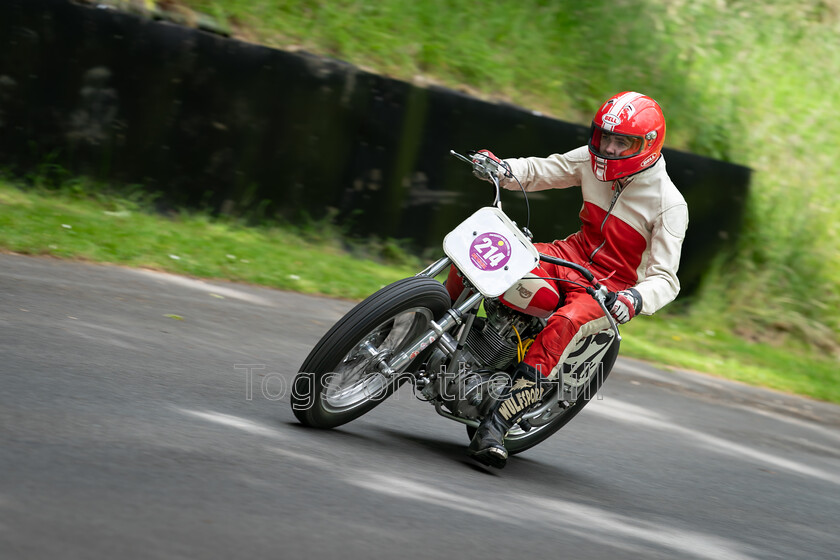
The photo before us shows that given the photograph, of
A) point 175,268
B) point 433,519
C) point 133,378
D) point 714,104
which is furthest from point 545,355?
point 714,104

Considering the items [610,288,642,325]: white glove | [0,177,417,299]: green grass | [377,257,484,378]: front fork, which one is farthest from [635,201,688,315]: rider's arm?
[0,177,417,299]: green grass

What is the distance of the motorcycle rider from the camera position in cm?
491

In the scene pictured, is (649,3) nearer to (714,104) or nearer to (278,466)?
(714,104)

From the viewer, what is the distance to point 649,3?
52.6ft

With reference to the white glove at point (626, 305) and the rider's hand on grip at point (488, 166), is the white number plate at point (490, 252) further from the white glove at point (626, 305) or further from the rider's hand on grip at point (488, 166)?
the white glove at point (626, 305)

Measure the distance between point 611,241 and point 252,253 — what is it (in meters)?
5.12

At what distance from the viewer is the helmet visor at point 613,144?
5.00m

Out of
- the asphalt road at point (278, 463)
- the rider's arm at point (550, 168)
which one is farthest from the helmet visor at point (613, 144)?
the asphalt road at point (278, 463)

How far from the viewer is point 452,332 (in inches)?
195

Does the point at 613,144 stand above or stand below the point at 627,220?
above

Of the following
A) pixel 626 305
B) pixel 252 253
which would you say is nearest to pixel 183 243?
pixel 252 253

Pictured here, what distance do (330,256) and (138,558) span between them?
7.76 metres

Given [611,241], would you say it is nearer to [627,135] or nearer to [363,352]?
[627,135]

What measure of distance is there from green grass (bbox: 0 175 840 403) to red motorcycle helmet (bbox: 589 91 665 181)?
448 cm
